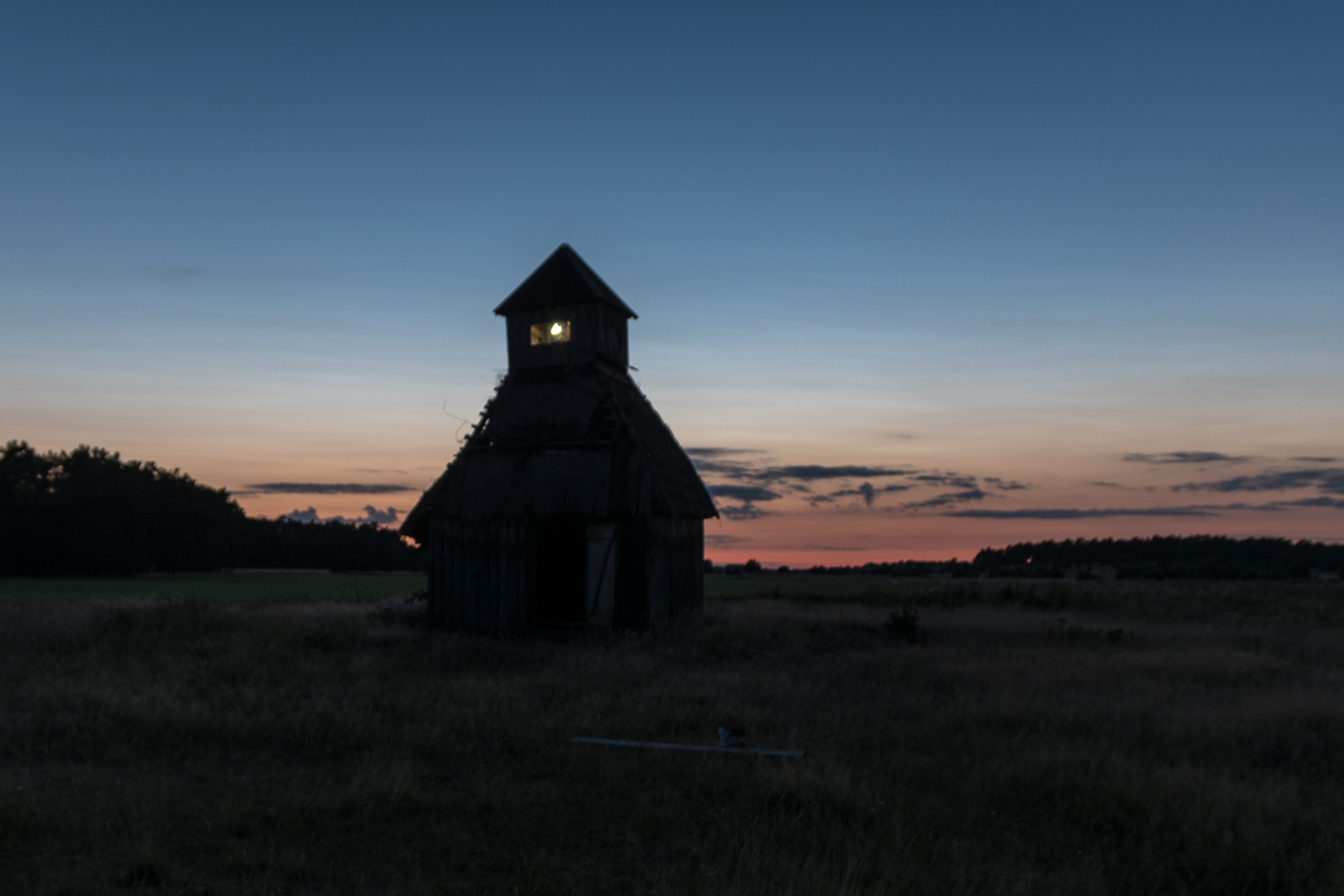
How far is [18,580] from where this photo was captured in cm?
4919

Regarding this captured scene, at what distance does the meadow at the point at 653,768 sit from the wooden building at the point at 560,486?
2204 millimetres

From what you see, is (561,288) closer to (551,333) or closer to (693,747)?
(551,333)

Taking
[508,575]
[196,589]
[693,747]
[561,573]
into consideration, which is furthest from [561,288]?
[196,589]

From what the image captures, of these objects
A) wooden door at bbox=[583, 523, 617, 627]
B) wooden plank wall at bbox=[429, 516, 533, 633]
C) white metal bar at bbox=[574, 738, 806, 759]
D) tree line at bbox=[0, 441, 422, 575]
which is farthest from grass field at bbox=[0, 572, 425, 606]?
white metal bar at bbox=[574, 738, 806, 759]

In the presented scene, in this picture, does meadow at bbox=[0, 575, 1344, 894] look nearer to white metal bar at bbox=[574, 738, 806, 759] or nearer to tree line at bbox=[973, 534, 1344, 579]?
white metal bar at bbox=[574, 738, 806, 759]

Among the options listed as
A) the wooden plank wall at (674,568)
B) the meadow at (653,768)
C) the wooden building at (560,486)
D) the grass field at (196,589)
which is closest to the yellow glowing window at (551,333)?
the wooden building at (560,486)

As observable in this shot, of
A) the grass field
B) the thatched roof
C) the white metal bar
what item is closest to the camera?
the white metal bar

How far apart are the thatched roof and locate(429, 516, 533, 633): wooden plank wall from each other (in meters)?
0.43

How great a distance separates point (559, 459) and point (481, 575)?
363 cm

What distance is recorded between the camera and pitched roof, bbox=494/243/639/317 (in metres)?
21.7

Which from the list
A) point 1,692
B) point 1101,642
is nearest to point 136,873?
point 1,692

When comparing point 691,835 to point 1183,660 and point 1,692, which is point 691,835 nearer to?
Result: point 1,692

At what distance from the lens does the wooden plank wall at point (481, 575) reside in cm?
2005

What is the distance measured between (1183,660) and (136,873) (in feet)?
60.7
